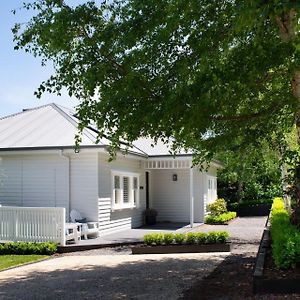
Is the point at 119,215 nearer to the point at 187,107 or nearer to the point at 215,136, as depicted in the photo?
the point at 215,136

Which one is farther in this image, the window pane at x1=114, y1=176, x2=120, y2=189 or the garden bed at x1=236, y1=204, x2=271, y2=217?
the garden bed at x1=236, y1=204, x2=271, y2=217

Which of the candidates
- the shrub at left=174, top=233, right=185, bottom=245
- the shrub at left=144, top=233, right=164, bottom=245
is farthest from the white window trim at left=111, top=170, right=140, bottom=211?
the shrub at left=174, top=233, right=185, bottom=245

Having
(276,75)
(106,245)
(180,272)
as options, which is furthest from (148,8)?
(106,245)

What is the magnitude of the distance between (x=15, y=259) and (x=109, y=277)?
4.46 metres

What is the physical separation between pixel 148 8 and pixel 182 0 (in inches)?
39.9

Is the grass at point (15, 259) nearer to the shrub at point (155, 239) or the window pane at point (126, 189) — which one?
the shrub at point (155, 239)

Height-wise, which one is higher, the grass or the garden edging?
the garden edging

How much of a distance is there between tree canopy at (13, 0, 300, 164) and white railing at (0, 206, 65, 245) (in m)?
6.99

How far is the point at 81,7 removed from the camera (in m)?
8.33

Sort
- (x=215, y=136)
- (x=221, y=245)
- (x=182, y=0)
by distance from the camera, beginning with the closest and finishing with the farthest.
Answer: (x=182, y=0)
(x=215, y=136)
(x=221, y=245)

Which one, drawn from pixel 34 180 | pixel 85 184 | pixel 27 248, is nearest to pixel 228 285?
pixel 27 248

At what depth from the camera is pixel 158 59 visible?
8539 mm

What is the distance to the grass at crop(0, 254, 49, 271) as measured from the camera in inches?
507

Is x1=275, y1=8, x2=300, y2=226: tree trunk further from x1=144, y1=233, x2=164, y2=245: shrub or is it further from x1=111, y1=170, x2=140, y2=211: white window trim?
x1=111, y1=170, x2=140, y2=211: white window trim
